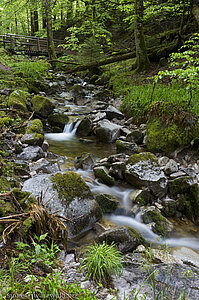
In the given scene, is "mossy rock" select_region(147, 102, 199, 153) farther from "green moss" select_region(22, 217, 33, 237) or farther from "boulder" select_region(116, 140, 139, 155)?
"green moss" select_region(22, 217, 33, 237)

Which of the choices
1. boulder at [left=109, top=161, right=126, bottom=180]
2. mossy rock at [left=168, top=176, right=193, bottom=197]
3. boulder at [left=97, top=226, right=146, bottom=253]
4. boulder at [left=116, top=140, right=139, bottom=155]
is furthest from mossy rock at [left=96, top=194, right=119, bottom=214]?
boulder at [left=116, top=140, right=139, bottom=155]

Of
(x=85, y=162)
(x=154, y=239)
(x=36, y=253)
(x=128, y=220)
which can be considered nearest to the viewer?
(x=36, y=253)

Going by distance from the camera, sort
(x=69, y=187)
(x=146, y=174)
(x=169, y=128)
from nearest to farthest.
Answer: (x=69, y=187) < (x=146, y=174) < (x=169, y=128)

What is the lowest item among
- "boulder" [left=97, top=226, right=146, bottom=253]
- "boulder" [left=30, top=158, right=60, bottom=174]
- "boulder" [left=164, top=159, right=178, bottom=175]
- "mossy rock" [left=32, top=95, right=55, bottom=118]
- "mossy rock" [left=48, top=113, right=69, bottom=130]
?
"boulder" [left=97, top=226, right=146, bottom=253]

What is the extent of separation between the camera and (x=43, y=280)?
1925 mm

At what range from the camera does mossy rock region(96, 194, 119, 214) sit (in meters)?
4.33

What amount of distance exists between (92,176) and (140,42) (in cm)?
982

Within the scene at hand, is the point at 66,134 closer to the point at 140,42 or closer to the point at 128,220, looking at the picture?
the point at 128,220

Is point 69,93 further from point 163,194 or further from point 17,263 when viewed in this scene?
point 17,263

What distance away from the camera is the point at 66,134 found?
28.5ft

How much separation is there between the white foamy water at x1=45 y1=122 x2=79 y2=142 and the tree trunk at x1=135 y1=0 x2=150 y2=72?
6.10 meters

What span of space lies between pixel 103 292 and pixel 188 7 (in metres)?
15.1

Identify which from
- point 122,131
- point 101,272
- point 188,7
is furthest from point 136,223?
point 188,7

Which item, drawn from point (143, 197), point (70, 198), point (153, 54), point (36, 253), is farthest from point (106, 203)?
point (153, 54)
